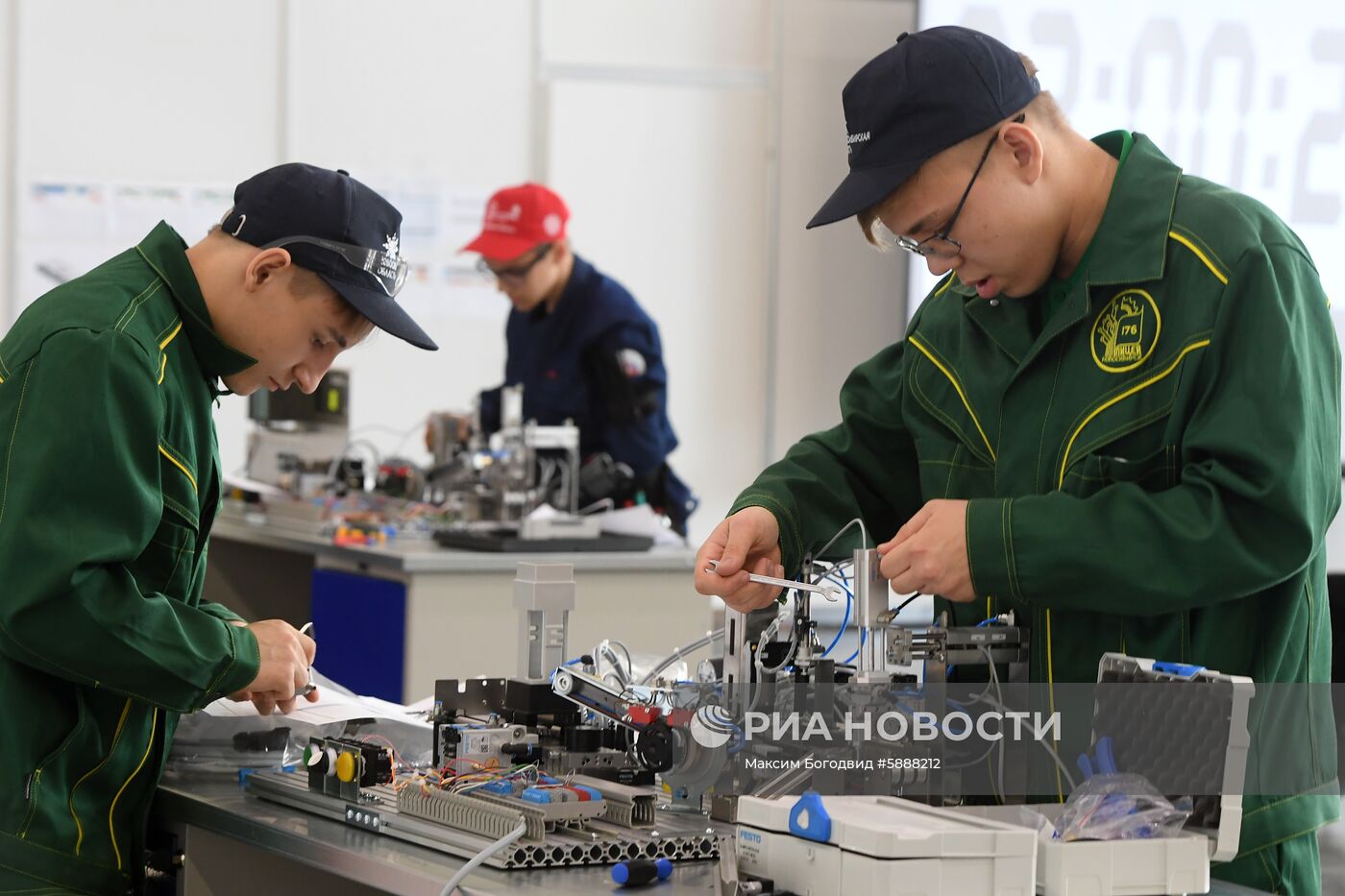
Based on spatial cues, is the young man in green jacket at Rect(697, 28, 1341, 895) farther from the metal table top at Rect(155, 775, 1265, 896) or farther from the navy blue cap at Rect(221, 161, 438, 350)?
the navy blue cap at Rect(221, 161, 438, 350)

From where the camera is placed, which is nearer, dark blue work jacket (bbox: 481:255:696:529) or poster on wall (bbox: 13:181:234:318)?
dark blue work jacket (bbox: 481:255:696:529)

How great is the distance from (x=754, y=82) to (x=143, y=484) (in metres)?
5.02

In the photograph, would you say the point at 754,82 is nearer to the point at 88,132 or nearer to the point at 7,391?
the point at 88,132

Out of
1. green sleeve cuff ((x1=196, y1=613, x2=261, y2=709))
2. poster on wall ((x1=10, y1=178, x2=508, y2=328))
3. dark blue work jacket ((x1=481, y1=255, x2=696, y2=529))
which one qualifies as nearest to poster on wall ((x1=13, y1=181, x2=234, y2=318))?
poster on wall ((x1=10, y1=178, x2=508, y2=328))

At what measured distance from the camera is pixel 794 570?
6.41 feet

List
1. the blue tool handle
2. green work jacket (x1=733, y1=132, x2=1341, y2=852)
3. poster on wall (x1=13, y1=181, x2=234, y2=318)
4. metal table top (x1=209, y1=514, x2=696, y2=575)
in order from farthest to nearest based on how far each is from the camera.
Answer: poster on wall (x1=13, y1=181, x2=234, y2=318) < metal table top (x1=209, y1=514, x2=696, y2=575) < green work jacket (x1=733, y1=132, x2=1341, y2=852) < the blue tool handle

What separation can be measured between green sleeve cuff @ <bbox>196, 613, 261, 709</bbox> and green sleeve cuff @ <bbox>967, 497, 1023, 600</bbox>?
0.79 meters

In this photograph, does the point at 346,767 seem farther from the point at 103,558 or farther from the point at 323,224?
the point at 323,224

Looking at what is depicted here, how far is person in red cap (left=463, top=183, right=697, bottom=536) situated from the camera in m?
4.71

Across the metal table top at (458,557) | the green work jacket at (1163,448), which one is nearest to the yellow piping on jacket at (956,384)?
the green work jacket at (1163,448)

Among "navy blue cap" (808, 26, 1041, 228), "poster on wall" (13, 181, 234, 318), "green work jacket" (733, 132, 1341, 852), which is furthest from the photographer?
"poster on wall" (13, 181, 234, 318)

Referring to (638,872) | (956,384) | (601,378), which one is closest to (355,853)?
(638,872)

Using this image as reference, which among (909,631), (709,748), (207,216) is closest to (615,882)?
(709,748)

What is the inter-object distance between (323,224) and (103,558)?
461 millimetres
